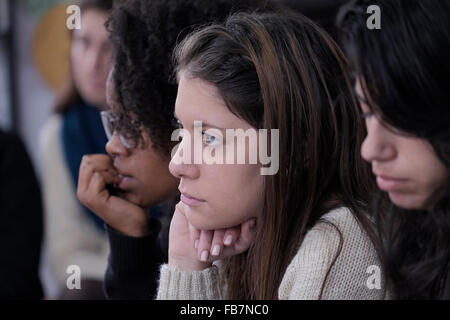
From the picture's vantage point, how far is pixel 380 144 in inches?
24.4

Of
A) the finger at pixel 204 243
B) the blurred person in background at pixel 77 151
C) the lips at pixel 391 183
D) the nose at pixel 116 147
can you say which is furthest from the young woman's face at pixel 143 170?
the lips at pixel 391 183

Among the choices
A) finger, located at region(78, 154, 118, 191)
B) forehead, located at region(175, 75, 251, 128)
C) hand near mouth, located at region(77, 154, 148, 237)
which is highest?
forehead, located at region(175, 75, 251, 128)

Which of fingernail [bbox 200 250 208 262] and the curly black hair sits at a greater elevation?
the curly black hair

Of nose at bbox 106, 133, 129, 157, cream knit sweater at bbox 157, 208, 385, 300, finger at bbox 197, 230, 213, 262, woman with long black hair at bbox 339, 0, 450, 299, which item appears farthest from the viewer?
nose at bbox 106, 133, 129, 157

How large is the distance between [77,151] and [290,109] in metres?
0.85

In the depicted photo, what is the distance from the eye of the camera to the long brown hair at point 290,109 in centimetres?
76

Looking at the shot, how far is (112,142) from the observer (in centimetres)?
96

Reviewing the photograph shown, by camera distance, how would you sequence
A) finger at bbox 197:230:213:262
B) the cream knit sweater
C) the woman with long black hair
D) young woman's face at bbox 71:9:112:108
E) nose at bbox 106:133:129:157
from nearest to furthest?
the woman with long black hair, the cream knit sweater, finger at bbox 197:230:213:262, nose at bbox 106:133:129:157, young woman's face at bbox 71:9:112:108

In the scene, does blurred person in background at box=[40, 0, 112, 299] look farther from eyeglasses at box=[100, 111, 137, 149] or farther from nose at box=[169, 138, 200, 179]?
nose at box=[169, 138, 200, 179]

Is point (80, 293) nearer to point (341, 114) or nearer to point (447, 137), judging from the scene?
point (341, 114)

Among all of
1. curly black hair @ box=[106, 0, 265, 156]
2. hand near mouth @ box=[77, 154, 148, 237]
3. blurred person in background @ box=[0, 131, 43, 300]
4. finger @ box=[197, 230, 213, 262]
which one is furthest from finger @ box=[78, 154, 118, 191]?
blurred person in background @ box=[0, 131, 43, 300]

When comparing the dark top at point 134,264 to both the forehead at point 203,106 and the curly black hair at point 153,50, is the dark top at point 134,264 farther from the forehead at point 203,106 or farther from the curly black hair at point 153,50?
the forehead at point 203,106

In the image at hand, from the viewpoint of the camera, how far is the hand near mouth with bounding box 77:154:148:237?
100cm

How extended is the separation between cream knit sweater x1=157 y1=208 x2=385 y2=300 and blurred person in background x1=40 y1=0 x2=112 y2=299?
473 mm
